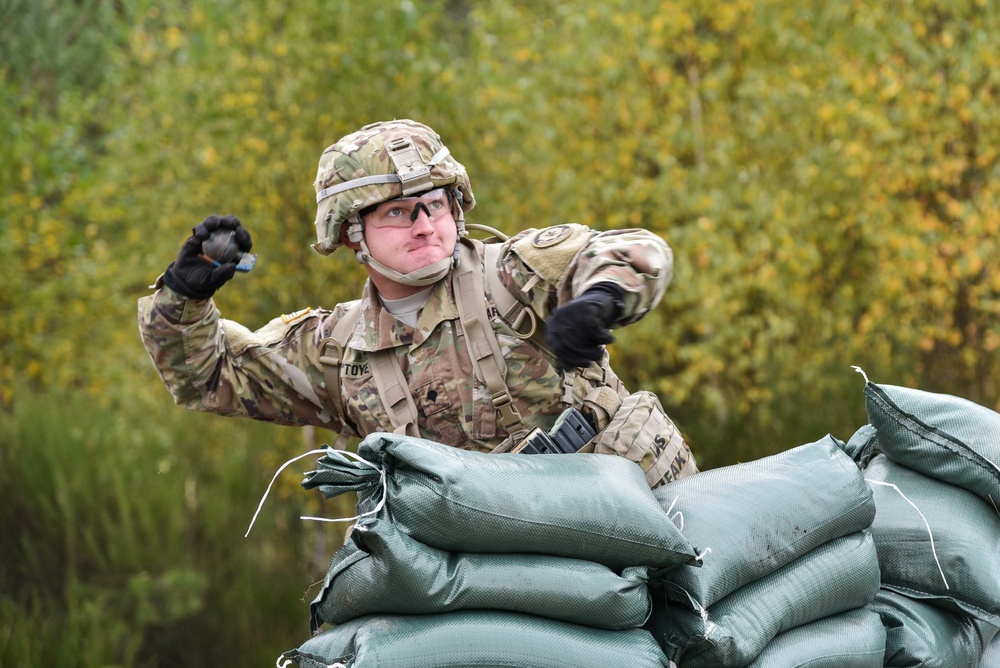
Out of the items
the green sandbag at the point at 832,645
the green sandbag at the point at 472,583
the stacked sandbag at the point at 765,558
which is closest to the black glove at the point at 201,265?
the green sandbag at the point at 472,583

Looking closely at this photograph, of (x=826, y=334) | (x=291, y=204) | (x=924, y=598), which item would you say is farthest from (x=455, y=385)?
(x=826, y=334)

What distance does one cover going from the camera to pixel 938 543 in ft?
9.48

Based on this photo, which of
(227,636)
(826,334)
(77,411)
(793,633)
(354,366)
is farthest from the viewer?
(826,334)

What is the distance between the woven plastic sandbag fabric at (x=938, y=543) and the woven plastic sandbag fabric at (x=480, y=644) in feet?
2.77

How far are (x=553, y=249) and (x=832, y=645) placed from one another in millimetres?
1065

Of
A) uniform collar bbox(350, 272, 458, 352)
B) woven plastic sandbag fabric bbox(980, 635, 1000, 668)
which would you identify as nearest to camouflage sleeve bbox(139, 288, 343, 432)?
uniform collar bbox(350, 272, 458, 352)

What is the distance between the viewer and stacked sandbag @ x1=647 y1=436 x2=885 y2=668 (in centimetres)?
247

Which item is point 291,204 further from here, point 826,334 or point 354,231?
point 354,231

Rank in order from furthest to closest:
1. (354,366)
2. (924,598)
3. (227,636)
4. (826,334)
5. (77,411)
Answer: (826,334) → (77,411) → (227,636) → (354,366) → (924,598)

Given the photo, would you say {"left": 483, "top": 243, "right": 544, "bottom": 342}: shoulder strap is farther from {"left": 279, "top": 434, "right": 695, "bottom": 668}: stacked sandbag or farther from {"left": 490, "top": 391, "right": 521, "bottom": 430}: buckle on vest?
{"left": 279, "top": 434, "right": 695, "bottom": 668}: stacked sandbag

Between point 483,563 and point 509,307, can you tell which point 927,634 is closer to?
point 483,563

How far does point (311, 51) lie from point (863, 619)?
5.67 m

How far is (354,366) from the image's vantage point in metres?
3.08

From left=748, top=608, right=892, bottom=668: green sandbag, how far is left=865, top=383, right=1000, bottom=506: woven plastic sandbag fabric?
1.48 ft
